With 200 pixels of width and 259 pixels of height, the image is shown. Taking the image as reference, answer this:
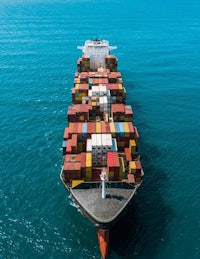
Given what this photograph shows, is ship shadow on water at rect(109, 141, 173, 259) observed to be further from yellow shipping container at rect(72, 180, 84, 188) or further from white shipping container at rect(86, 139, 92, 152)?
white shipping container at rect(86, 139, 92, 152)

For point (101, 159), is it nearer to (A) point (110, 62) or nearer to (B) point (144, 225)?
(B) point (144, 225)

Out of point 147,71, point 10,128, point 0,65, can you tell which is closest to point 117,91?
point 10,128

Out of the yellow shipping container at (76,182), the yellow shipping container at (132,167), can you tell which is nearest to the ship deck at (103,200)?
the yellow shipping container at (76,182)

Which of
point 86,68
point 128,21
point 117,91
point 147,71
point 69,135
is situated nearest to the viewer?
point 69,135

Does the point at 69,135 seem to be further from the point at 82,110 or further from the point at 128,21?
the point at 128,21

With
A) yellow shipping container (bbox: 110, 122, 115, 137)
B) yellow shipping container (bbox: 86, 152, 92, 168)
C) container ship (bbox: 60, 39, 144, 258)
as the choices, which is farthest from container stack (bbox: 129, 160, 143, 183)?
yellow shipping container (bbox: 110, 122, 115, 137)

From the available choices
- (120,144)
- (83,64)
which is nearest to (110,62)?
(83,64)
